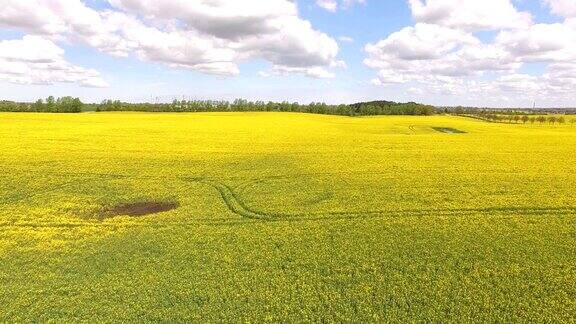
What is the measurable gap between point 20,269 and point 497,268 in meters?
14.9

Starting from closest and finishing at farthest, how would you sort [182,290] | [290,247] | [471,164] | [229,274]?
[182,290]
[229,274]
[290,247]
[471,164]

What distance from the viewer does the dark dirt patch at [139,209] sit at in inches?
741

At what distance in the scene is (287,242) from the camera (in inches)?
611

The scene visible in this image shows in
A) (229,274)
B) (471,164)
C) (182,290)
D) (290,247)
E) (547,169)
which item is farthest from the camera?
(471,164)

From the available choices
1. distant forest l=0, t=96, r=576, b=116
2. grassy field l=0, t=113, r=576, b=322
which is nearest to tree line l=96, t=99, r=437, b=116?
distant forest l=0, t=96, r=576, b=116

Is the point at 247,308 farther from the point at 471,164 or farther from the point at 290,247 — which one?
the point at 471,164

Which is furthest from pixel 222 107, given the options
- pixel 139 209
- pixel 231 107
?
pixel 139 209

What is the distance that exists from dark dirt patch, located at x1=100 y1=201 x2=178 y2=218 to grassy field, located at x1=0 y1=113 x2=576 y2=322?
1.38 feet

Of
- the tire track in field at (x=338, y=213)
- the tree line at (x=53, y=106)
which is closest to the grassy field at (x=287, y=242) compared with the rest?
the tire track in field at (x=338, y=213)

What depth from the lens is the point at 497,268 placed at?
13547 millimetres

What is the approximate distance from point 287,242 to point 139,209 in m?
7.89

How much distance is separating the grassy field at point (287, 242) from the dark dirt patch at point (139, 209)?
420 mm

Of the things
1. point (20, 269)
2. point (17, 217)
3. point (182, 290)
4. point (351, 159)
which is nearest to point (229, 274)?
point (182, 290)

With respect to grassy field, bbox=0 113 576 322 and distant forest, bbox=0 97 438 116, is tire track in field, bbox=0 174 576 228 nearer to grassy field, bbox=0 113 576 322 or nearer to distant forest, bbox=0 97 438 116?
grassy field, bbox=0 113 576 322
